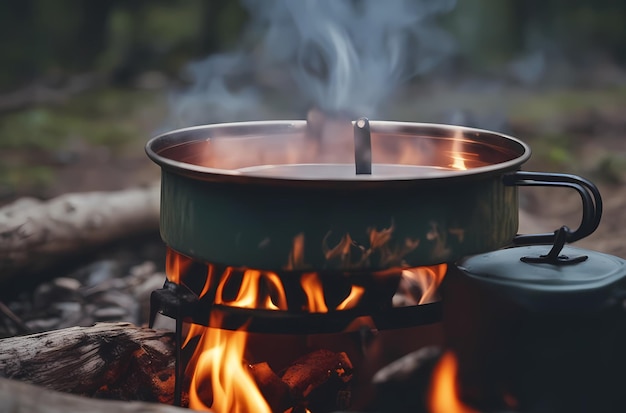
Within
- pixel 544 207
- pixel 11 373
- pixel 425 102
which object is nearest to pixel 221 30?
pixel 425 102

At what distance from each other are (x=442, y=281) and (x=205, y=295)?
69 centimetres

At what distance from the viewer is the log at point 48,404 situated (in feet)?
6.43

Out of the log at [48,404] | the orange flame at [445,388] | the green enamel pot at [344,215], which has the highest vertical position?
the green enamel pot at [344,215]

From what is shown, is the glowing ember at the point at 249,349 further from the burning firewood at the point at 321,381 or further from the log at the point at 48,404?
the log at the point at 48,404

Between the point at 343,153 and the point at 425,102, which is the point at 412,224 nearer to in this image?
the point at 343,153

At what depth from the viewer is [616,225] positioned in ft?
16.2

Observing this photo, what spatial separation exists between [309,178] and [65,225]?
7.52ft

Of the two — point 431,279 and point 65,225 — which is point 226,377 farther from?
point 65,225

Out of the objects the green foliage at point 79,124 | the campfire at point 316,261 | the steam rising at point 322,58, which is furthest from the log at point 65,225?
the green foliage at point 79,124

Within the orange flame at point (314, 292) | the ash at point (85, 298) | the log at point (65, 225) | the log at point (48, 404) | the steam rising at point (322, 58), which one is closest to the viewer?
the log at point (48, 404)

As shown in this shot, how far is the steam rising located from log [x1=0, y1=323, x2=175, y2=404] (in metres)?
0.99

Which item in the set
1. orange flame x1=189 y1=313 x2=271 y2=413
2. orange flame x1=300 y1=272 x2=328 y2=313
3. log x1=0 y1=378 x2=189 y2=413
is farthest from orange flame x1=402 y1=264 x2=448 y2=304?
log x1=0 y1=378 x2=189 y2=413

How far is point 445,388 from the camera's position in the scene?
231 cm

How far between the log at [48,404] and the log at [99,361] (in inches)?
20.9
